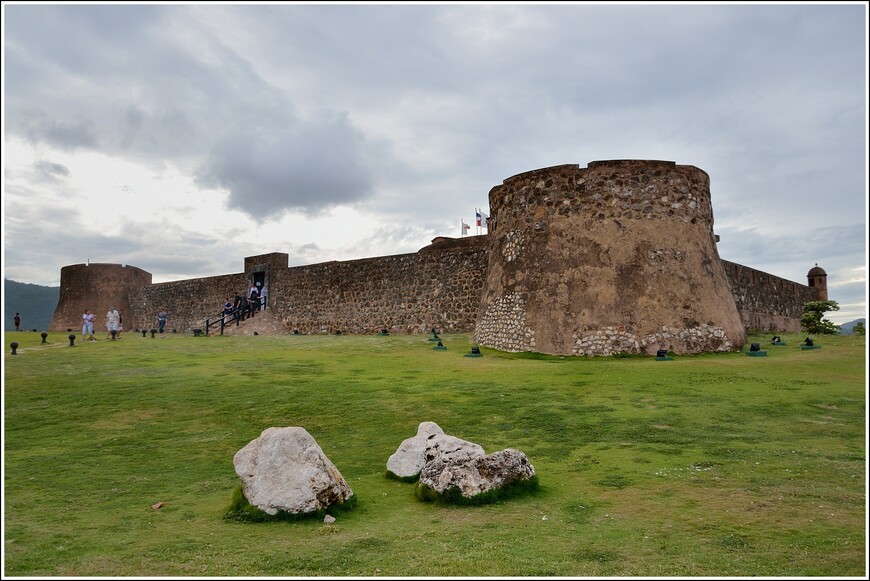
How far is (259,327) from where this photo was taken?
2502 centimetres

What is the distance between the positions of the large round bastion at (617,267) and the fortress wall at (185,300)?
1683 centimetres

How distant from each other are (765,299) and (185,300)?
25.1 metres

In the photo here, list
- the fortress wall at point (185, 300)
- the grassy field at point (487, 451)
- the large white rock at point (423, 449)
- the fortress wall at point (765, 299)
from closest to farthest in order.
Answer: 1. the grassy field at point (487, 451)
2. the large white rock at point (423, 449)
3. the fortress wall at point (765, 299)
4. the fortress wall at point (185, 300)

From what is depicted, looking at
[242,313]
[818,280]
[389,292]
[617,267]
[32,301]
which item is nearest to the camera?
[617,267]

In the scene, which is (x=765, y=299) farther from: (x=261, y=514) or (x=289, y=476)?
(x=261, y=514)

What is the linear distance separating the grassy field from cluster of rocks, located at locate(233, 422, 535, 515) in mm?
202

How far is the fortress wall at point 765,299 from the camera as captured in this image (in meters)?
21.2

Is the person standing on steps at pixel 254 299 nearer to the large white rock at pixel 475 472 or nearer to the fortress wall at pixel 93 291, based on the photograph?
the fortress wall at pixel 93 291

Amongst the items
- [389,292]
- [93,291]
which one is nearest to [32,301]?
[93,291]

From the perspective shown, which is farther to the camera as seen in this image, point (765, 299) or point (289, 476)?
point (765, 299)

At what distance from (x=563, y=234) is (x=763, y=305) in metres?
13.4

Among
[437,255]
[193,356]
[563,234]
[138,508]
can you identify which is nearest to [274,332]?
[437,255]

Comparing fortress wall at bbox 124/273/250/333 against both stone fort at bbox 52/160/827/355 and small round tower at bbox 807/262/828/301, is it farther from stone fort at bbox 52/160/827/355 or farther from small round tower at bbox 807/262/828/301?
small round tower at bbox 807/262/828/301

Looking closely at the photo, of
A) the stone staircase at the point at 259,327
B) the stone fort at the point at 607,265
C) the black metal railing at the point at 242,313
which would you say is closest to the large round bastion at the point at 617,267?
the stone fort at the point at 607,265
